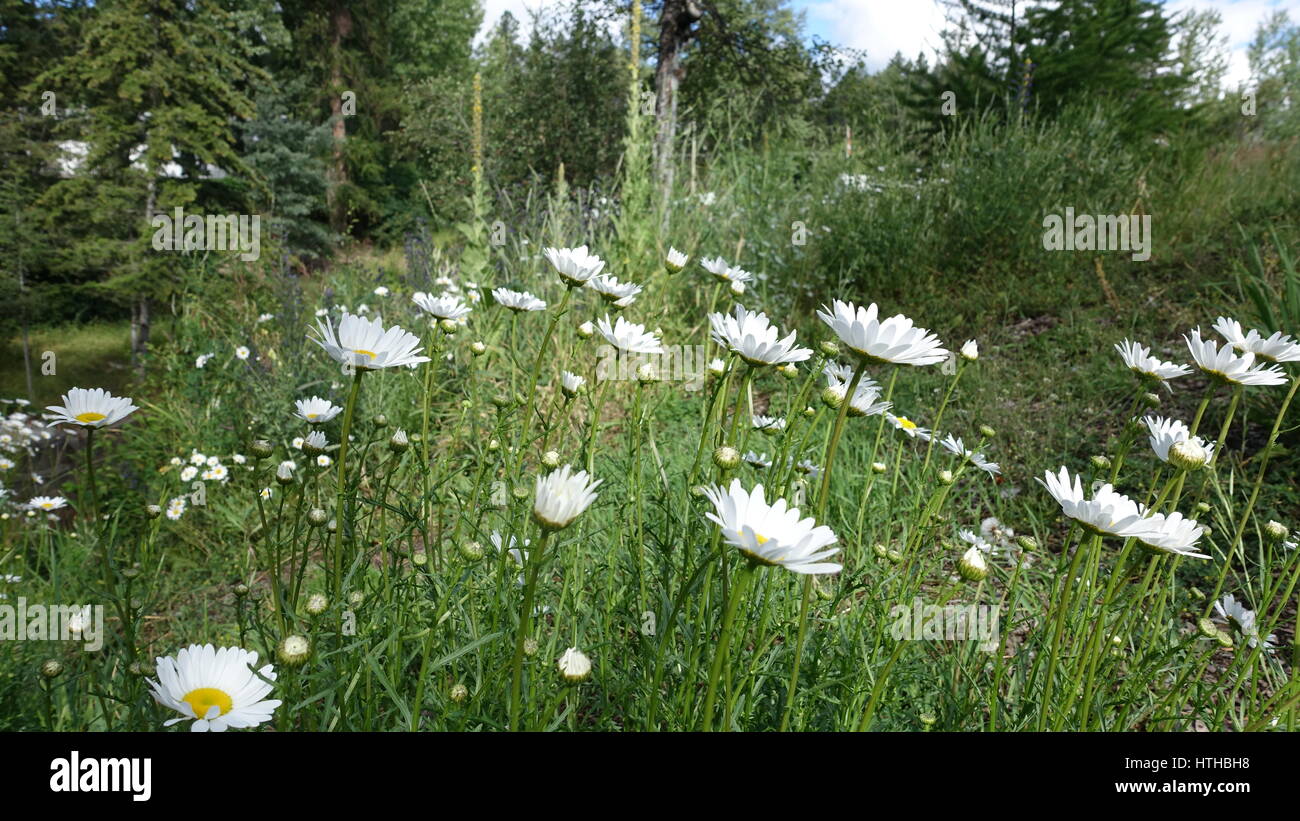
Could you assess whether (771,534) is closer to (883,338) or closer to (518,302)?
(883,338)

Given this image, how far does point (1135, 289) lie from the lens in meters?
3.34

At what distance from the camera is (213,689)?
0.76 m

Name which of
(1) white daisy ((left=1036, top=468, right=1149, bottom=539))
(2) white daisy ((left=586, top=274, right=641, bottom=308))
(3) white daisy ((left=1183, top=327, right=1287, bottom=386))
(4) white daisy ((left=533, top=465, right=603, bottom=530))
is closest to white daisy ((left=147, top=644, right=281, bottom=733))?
(4) white daisy ((left=533, top=465, right=603, bottom=530))

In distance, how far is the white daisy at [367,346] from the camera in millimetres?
913

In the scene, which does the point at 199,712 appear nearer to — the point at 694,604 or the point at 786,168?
the point at 694,604

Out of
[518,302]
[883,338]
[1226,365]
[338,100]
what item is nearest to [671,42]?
[518,302]

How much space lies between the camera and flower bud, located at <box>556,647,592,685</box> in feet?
2.39

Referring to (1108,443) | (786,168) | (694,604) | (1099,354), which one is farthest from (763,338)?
(786,168)

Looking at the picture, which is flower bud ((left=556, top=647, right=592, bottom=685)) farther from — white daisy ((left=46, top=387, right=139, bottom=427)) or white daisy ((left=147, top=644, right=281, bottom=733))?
white daisy ((left=46, top=387, right=139, bottom=427))

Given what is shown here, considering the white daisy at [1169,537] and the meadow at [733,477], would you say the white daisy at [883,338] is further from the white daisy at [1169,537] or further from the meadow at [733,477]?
the white daisy at [1169,537]

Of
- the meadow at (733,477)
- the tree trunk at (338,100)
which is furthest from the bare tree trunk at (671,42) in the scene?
the tree trunk at (338,100)

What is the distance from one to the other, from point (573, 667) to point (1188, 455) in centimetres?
90

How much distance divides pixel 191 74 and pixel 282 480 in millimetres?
8147
